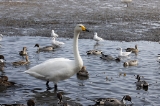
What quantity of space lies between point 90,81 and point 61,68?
105 inches

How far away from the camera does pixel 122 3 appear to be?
166ft

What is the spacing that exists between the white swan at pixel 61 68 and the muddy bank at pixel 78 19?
1290 cm

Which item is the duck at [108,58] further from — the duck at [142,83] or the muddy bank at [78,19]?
the muddy bank at [78,19]

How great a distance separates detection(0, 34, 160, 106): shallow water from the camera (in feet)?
46.8

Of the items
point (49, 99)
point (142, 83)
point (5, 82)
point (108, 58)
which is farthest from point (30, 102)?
point (108, 58)

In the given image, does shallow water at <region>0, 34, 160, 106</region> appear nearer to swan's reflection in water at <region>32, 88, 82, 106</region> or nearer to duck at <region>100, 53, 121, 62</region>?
swan's reflection in water at <region>32, 88, 82, 106</region>

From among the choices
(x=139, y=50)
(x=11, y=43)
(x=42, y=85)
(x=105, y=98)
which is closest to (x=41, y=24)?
(x=11, y=43)

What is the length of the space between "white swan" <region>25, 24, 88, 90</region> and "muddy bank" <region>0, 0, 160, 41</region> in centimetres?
1290

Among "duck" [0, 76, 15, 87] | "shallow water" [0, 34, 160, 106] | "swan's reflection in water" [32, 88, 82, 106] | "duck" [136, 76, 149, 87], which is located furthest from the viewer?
"duck" [136, 76, 149, 87]

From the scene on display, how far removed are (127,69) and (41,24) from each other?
1434 cm

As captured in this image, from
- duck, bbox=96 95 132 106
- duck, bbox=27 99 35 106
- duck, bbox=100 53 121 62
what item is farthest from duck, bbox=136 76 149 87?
duck, bbox=27 99 35 106

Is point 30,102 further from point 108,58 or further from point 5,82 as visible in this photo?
point 108,58

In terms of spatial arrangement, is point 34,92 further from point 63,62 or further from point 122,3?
point 122,3

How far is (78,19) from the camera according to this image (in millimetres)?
34375
